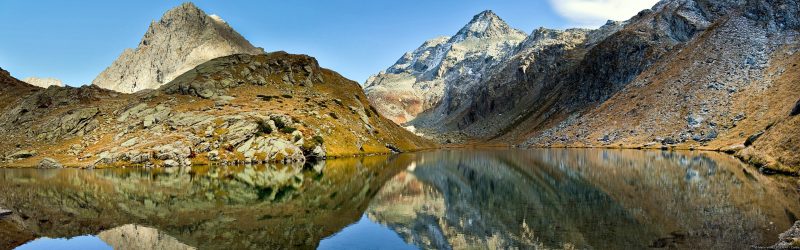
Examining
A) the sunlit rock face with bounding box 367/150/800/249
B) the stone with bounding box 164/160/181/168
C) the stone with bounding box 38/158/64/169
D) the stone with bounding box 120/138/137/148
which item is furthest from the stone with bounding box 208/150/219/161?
the sunlit rock face with bounding box 367/150/800/249

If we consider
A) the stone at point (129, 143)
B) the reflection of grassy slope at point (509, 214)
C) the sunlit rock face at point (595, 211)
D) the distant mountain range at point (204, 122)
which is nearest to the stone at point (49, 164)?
the distant mountain range at point (204, 122)

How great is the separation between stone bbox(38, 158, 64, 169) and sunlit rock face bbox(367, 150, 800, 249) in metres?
82.9

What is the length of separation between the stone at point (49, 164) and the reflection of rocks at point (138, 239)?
8613 centimetres

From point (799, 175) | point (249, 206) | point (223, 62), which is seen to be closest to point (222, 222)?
point (249, 206)

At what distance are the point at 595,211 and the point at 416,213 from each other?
14.7m

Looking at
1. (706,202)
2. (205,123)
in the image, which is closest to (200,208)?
(706,202)

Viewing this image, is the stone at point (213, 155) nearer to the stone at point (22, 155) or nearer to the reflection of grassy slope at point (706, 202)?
the stone at point (22, 155)

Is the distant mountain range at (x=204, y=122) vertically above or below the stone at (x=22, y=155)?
above

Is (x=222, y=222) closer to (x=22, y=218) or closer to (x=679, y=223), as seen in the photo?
(x=22, y=218)

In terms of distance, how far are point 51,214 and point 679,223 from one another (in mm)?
48928

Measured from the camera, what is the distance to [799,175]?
5091 cm

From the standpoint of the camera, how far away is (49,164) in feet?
339

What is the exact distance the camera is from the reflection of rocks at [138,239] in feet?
94.9

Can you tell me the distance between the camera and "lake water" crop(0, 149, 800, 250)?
28844 mm
